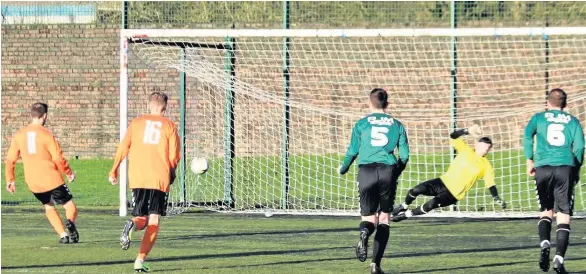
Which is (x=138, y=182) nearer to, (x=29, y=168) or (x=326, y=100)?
(x=29, y=168)

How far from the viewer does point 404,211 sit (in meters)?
17.1

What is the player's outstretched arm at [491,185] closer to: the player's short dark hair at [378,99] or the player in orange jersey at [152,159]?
the player's short dark hair at [378,99]

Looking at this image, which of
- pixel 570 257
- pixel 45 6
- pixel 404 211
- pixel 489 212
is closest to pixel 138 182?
pixel 570 257

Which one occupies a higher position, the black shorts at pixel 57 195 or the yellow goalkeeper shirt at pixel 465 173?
the yellow goalkeeper shirt at pixel 465 173

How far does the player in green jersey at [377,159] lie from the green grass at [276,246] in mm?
549

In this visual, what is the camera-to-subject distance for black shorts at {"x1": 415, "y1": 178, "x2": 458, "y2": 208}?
56.5 ft

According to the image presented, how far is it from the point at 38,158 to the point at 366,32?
18.4 feet

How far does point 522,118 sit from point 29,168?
34.8 feet

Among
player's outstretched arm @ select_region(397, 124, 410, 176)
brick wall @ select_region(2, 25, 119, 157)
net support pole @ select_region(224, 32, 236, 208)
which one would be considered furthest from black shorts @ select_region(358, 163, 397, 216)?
brick wall @ select_region(2, 25, 119, 157)

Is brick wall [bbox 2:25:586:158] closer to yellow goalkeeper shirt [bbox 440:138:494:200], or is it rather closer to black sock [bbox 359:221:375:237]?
yellow goalkeeper shirt [bbox 440:138:494:200]

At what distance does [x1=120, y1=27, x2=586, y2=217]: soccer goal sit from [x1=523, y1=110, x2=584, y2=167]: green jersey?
23.9 feet

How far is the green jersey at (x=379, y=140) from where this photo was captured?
11.8 meters

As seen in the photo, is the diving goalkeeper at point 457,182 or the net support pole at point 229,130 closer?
the diving goalkeeper at point 457,182

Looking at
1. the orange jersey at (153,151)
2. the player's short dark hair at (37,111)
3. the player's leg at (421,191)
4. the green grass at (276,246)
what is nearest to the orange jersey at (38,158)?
the player's short dark hair at (37,111)
